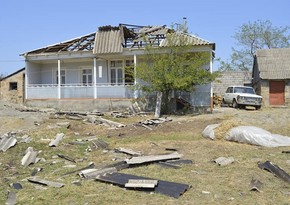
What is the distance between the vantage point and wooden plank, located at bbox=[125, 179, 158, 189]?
20.3ft

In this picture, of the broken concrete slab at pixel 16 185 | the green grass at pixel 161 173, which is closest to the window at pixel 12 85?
the green grass at pixel 161 173

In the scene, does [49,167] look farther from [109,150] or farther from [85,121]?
[85,121]

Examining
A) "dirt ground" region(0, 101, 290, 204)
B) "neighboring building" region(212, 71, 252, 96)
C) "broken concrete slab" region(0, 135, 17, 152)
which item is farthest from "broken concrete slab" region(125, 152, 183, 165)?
"neighboring building" region(212, 71, 252, 96)

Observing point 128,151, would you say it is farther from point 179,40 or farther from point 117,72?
point 117,72

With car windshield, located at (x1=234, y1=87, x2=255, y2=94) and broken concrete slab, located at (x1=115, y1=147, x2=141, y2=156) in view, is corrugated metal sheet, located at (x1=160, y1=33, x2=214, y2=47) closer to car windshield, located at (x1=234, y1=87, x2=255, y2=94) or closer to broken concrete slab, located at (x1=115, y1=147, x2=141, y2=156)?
car windshield, located at (x1=234, y1=87, x2=255, y2=94)

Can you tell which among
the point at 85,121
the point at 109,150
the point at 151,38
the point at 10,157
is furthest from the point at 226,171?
the point at 151,38

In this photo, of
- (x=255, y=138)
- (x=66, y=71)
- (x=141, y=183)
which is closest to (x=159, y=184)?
(x=141, y=183)

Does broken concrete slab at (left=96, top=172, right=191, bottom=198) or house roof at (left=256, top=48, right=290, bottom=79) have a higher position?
house roof at (left=256, top=48, right=290, bottom=79)

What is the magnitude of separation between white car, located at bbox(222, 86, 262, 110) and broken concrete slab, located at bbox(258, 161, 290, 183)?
16622 millimetres

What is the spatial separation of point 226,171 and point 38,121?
1233 cm

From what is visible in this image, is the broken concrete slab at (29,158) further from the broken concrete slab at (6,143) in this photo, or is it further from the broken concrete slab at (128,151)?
the broken concrete slab at (128,151)

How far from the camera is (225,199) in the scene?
5.68 metres

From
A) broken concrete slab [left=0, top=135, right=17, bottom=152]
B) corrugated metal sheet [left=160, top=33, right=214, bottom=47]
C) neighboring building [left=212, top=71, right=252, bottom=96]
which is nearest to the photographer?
broken concrete slab [left=0, top=135, right=17, bottom=152]

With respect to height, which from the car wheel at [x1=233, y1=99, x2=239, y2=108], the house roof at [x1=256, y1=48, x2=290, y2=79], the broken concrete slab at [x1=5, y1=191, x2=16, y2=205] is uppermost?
the house roof at [x1=256, y1=48, x2=290, y2=79]
